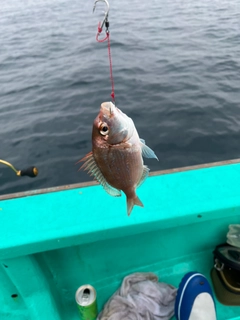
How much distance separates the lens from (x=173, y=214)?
2.15 metres

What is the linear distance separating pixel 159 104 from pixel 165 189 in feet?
15.1

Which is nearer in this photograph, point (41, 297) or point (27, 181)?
point (41, 297)

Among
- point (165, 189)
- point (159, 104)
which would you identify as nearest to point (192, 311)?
point (165, 189)

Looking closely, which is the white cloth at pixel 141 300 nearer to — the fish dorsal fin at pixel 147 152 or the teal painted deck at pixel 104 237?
the teal painted deck at pixel 104 237

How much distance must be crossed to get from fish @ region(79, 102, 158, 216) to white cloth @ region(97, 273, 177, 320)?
113 centimetres

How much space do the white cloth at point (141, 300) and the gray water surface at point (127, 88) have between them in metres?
2.54

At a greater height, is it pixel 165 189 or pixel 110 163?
pixel 110 163

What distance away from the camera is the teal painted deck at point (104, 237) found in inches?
83.2

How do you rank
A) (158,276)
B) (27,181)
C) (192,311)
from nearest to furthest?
1. (192,311)
2. (158,276)
3. (27,181)

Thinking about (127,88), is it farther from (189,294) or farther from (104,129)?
(104,129)

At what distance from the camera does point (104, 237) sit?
213 cm

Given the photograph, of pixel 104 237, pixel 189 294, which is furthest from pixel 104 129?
pixel 189 294

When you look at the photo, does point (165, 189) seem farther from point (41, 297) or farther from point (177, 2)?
point (177, 2)

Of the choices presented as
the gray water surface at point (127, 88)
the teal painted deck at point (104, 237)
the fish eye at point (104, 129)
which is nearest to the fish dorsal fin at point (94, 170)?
the fish eye at point (104, 129)
